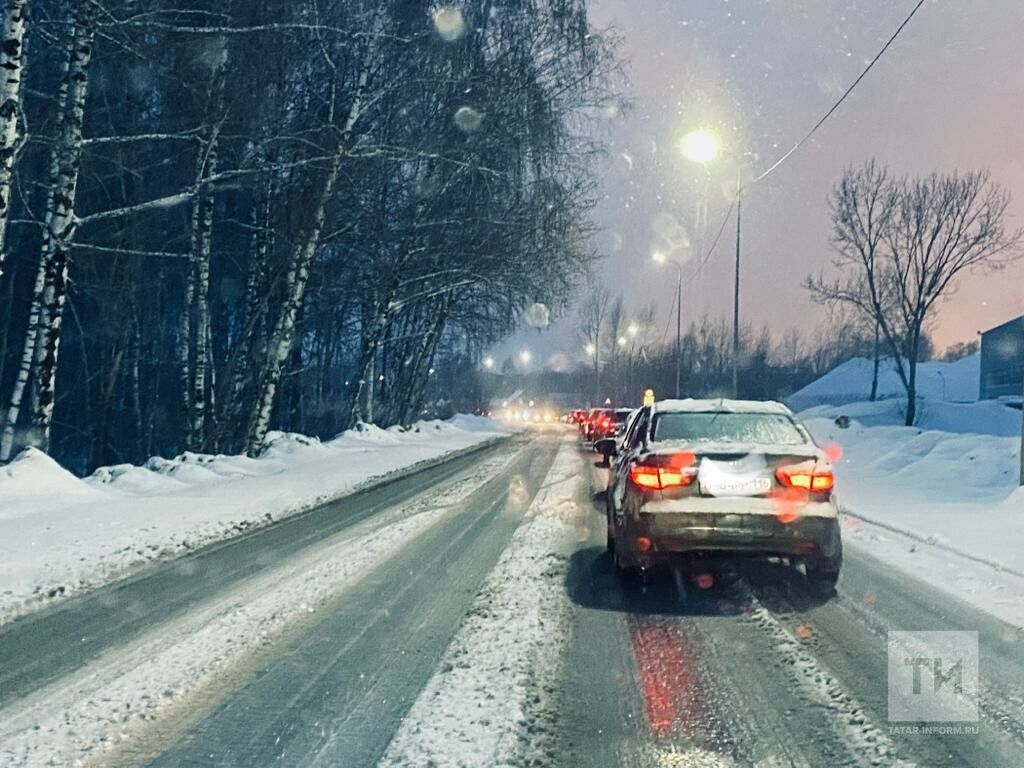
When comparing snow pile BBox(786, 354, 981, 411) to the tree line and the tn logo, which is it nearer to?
the tree line

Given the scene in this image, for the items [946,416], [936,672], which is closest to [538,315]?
[936,672]

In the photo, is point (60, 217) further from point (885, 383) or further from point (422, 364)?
point (885, 383)

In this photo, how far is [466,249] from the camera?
25.1m

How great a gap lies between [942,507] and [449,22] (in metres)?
13.3

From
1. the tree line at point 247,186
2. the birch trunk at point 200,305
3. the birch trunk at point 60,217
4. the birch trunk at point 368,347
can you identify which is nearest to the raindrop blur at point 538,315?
the tree line at point 247,186

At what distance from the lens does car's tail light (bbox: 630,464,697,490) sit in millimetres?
7055

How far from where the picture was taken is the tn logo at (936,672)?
482 centimetres

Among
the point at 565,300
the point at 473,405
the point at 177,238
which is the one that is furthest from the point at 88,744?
the point at 473,405

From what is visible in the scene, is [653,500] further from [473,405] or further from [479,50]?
[473,405]

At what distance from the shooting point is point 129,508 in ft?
37.9

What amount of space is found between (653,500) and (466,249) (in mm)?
18788

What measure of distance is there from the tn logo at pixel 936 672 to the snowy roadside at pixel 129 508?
5700mm

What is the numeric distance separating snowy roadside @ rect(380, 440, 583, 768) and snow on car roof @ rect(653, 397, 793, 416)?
5.80ft

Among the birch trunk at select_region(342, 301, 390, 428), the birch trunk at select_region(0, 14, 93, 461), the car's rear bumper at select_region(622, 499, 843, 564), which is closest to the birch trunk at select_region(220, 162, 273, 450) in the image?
the birch trunk at select_region(342, 301, 390, 428)
